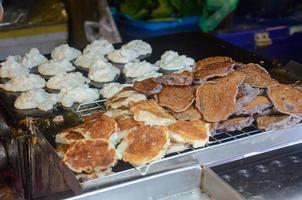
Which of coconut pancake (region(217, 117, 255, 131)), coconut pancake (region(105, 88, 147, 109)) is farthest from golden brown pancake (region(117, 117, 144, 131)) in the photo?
coconut pancake (region(217, 117, 255, 131))

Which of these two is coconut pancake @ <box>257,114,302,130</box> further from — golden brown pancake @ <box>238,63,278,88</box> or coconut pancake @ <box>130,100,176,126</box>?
coconut pancake @ <box>130,100,176,126</box>

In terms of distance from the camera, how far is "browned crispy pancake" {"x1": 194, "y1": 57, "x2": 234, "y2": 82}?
2.04 metres

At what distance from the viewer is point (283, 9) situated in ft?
13.6

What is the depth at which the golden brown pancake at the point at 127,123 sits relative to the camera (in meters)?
1.78

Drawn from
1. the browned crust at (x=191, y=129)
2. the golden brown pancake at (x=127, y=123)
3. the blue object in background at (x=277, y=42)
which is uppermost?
the browned crust at (x=191, y=129)

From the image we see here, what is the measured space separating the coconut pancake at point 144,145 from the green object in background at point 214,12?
2.21m

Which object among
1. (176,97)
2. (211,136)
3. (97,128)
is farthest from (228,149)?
(97,128)

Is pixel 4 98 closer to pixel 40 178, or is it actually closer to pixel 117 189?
pixel 40 178

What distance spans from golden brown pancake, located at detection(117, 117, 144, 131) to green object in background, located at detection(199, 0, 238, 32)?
83.4 inches

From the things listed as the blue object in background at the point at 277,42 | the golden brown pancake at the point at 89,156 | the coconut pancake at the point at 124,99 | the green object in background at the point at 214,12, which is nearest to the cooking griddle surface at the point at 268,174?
the golden brown pancake at the point at 89,156

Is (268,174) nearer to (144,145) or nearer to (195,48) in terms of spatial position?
(144,145)

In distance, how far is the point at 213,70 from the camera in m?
2.08

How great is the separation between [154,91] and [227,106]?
0.34 m

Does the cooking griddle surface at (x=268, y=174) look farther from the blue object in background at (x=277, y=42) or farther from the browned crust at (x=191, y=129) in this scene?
the blue object in background at (x=277, y=42)
